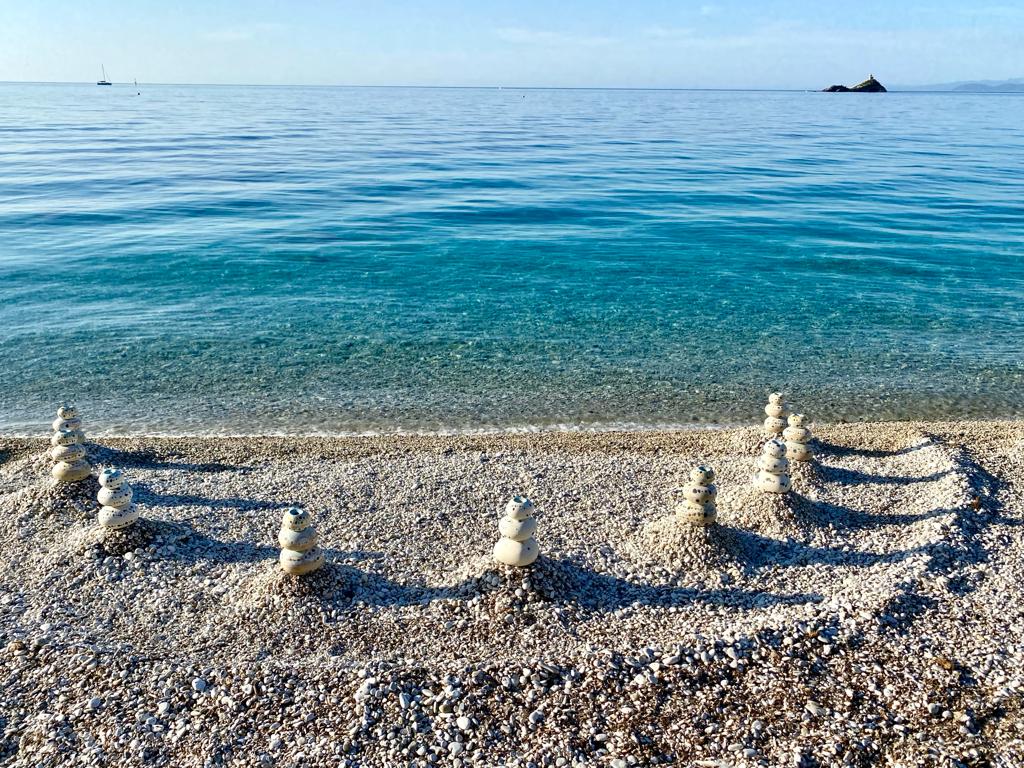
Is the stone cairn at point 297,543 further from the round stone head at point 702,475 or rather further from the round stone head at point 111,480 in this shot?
the round stone head at point 702,475

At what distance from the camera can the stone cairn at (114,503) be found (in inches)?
299

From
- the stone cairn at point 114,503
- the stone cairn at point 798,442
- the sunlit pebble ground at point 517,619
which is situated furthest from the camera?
the stone cairn at point 798,442

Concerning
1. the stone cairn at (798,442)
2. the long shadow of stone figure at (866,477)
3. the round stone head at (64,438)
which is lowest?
the long shadow of stone figure at (866,477)

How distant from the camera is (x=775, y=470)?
8.50 meters

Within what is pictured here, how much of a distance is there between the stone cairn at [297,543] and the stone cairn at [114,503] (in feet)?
6.36

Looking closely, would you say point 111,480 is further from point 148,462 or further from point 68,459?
point 148,462

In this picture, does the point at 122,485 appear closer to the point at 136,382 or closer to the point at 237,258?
the point at 136,382

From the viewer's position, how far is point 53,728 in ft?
18.1

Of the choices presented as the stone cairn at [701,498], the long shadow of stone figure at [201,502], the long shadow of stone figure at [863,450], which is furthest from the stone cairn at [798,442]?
the long shadow of stone figure at [201,502]

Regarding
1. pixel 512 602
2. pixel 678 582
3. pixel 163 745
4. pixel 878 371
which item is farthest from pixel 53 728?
pixel 878 371

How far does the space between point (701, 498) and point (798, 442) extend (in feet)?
8.29

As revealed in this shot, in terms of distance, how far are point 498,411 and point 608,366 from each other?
2.85 m

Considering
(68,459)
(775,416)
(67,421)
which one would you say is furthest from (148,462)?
(775,416)

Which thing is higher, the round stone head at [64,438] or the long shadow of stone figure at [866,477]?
the round stone head at [64,438]
